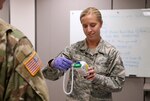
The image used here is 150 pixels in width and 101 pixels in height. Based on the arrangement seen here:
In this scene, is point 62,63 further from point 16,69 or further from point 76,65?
point 16,69

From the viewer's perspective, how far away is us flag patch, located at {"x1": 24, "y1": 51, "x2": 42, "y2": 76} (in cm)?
73

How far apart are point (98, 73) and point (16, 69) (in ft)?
3.36

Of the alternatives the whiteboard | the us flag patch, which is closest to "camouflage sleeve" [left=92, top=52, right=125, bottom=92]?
the us flag patch

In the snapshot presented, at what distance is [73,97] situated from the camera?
5.52 feet

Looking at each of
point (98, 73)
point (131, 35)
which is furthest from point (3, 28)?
point (131, 35)

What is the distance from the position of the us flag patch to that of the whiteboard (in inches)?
96.1

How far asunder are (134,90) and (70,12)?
4.58 ft

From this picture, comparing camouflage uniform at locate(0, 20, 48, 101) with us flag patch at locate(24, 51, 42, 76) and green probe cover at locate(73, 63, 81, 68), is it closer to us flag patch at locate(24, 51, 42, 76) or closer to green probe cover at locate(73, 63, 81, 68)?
us flag patch at locate(24, 51, 42, 76)

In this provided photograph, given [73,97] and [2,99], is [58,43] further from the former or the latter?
[2,99]

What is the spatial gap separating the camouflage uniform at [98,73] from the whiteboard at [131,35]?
1402mm

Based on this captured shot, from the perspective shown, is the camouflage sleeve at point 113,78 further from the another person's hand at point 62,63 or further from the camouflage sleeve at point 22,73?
the camouflage sleeve at point 22,73

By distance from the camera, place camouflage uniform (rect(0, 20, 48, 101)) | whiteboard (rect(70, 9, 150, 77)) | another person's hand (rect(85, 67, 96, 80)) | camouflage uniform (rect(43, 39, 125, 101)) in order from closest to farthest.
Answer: camouflage uniform (rect(0, 20, 48, 101)) → another person's hand (rect(85, 67, 96, 80)) → camouflage uniform (rect(43, 39, 125, 101)) → whiteboard (rect(70, 9, 150, 77))

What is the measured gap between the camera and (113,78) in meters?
1.64

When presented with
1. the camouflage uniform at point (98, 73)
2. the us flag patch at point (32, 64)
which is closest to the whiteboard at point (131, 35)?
the camouflage uniform at point (98, 73)
